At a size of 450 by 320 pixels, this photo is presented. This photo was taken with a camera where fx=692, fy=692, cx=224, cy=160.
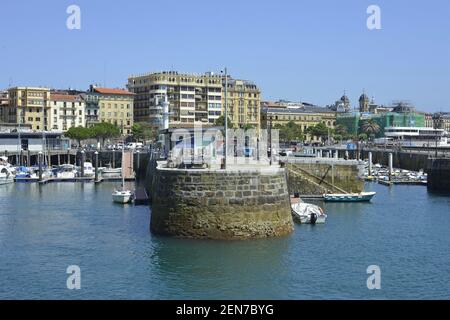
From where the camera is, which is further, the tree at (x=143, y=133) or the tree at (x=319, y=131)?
the tree at (x=319, y=131)

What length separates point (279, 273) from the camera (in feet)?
111

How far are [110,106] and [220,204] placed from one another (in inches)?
5103

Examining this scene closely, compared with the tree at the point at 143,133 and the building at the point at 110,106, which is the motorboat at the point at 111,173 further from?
the building at the point at 110,106

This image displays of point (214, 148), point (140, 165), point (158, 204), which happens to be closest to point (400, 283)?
point (158, 204)

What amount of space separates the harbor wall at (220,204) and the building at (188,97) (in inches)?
4498

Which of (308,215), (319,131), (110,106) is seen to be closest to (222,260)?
(308,215)

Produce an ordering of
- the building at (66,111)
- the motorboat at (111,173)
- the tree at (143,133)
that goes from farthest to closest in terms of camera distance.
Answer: the building at (66,111) < the tree at (143,133) < the motorboat at (111,173)

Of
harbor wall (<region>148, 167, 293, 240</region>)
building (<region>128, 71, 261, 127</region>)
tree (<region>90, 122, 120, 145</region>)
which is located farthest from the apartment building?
harbor wall (<region>148, 167, 293, 240</region>)

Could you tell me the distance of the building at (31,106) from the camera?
5945 inches

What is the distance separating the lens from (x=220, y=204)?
130 feet

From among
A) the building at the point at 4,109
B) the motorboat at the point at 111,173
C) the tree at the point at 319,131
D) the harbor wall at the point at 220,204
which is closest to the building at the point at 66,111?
the building at the point at 4,109

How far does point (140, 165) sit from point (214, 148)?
5812cm

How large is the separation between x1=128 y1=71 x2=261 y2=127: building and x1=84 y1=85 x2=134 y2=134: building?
4.10m
